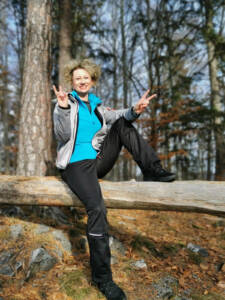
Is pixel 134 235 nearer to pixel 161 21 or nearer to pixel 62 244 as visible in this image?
pixel 62 244

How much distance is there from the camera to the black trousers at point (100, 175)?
2.43 meters

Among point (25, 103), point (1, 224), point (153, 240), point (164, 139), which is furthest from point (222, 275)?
Answer: point (164, 139)

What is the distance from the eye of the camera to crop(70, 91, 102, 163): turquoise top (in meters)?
2.80

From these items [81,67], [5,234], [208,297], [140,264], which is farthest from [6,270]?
[81,67]

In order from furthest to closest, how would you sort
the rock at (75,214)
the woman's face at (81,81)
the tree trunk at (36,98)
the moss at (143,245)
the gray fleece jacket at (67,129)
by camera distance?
the rock at (75,214), the tree trunk at (36,98), the moss at (143,245), the woman's face at (81,81), the gray fleece jacket at (67,129)

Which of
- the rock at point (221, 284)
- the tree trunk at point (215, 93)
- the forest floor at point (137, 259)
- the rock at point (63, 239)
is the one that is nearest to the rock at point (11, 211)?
the forest floor at point (137, 259)

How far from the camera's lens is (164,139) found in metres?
9.59

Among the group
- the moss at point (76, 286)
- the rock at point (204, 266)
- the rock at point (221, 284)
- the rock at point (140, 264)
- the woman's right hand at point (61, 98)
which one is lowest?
the rock at point (204, 266)

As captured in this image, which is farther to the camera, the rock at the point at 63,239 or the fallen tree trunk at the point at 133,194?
the rock at the point at 63,239

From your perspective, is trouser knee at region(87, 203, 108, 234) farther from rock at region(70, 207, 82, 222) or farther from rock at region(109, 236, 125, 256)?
rock at region(70, 207, 82, 222)

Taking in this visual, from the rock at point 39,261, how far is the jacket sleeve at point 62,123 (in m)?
1.56

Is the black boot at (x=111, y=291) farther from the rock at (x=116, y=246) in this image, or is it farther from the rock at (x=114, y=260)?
the rock at (x=116, y=246)

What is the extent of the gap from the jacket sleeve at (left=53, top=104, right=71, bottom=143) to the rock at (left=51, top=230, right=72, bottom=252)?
5.15ft

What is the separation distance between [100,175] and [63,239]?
3.87 feet
